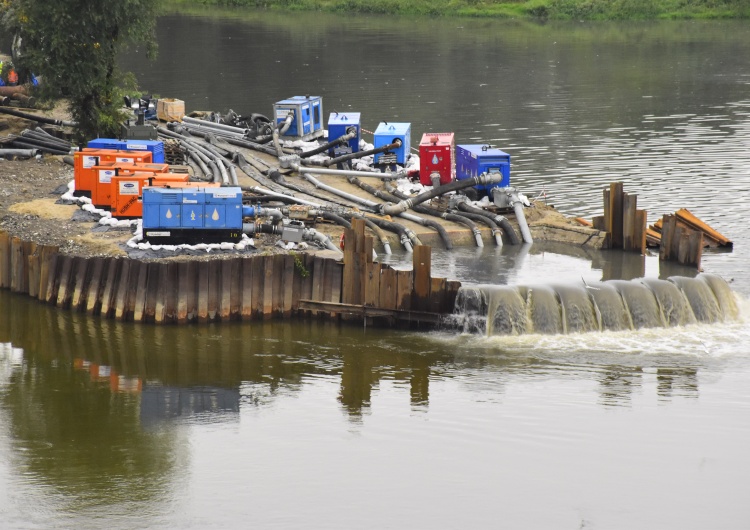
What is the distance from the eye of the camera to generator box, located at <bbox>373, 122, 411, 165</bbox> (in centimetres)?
4644

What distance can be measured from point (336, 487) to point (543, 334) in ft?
33.4

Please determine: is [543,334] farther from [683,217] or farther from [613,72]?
[613,72]

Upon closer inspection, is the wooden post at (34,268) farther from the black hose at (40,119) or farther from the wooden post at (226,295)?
the black hose at (40,119)

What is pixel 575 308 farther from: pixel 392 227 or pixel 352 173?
pixel 352 173

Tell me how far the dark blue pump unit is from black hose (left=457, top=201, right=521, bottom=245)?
32.6 ft

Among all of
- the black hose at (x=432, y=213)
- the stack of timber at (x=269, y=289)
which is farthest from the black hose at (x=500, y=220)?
the stack of timber at (x=269, y=289)

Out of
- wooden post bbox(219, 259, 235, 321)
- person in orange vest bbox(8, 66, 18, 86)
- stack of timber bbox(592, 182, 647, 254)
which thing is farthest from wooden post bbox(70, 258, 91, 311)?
person in orange vest bbox(8, 66, 18, 86)

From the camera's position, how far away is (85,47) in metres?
45.2

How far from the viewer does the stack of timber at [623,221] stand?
123 ft

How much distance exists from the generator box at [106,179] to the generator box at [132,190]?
2.05ft

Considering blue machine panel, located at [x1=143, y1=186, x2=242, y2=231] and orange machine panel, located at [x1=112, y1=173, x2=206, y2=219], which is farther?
orange machine panel, located at [x1=112, y1=173, x2=206, y2=219]

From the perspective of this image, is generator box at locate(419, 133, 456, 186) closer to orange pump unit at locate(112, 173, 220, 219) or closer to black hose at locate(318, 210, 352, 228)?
black hose at locate(318, 210, 352, 228)

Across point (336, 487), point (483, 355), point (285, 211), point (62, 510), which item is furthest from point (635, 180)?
point (62, 510)

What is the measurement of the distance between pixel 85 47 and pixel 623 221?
23257 mm
